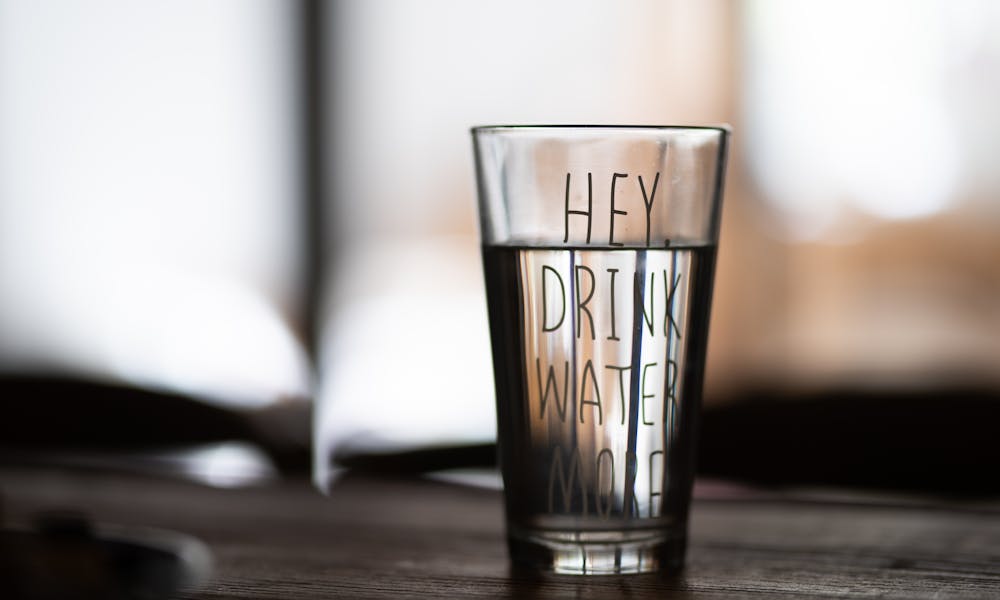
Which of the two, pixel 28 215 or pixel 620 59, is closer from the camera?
pixel 620 59

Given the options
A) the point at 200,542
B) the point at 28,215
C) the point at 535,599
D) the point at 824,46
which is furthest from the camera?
the point at 28,215

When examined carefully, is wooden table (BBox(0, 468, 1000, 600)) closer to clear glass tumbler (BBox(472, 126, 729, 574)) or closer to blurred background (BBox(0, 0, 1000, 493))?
clear glass tumbler (BBox(472, 126, 729, 574))

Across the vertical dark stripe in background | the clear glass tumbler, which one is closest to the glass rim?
the clear glass tumbler

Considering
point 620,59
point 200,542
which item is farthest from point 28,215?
point 200,542

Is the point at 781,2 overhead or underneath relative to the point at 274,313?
overhead

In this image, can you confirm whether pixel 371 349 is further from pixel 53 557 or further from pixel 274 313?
pixel 53 557

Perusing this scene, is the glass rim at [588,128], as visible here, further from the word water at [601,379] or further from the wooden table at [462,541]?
the wooden table at [462,541]

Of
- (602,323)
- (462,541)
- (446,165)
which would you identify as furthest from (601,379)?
(446,165)

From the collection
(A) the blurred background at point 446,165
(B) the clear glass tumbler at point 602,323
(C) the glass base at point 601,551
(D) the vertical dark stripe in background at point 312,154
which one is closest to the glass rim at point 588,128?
(B) the clear glass tumbler at point 602,323
